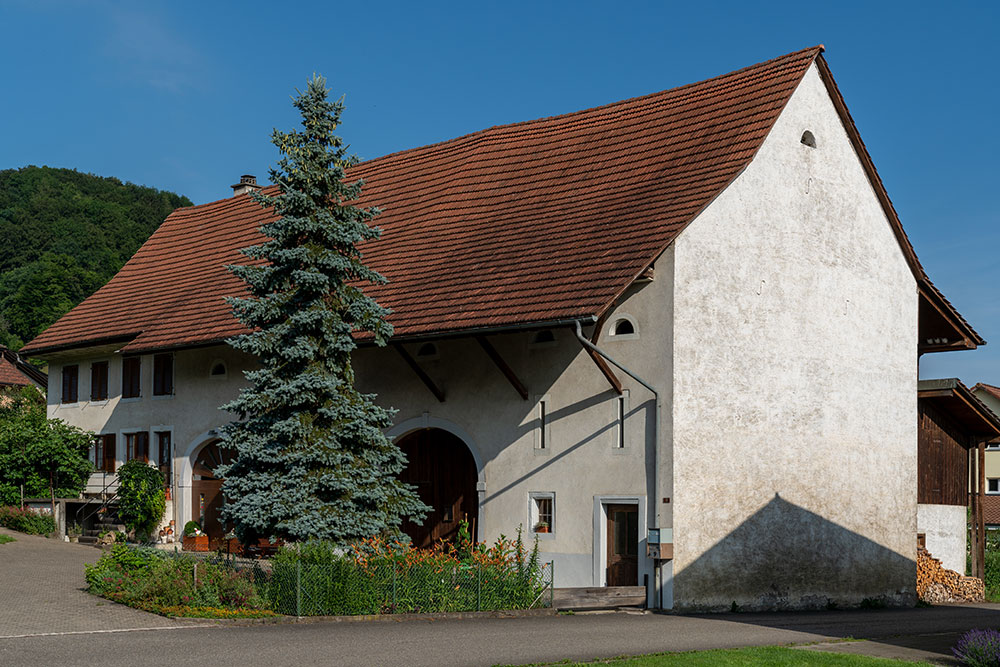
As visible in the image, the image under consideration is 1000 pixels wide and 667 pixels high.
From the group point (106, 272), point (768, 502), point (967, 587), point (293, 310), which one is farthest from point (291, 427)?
point (106, 272)

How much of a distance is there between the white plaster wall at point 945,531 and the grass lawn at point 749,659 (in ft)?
48.7

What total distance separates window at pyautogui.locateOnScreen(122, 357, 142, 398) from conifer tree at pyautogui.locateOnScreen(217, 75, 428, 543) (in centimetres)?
1210

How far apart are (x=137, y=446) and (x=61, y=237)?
52.4 meters

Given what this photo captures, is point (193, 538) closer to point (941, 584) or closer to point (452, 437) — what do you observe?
point (452, 437)

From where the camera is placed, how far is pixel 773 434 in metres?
23.9

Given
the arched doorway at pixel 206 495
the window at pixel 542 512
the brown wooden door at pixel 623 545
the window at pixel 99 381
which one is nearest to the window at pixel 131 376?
the window at pixel 99 381

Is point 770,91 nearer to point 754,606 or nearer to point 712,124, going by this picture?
point 712,124

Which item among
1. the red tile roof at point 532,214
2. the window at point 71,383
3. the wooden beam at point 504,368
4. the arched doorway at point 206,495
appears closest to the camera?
the red tile roof at point 532,214

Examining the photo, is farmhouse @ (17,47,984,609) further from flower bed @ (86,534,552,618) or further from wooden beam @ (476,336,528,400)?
flower bed @ (86,534,552,618)

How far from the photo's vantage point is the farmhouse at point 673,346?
22.6m

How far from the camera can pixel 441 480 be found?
2691cm

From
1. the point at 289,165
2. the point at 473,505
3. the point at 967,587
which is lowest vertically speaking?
the point at 967,587

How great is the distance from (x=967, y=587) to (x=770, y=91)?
12.9 m

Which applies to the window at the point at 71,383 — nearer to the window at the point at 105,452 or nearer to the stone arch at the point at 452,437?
the window at the point at 105,452
